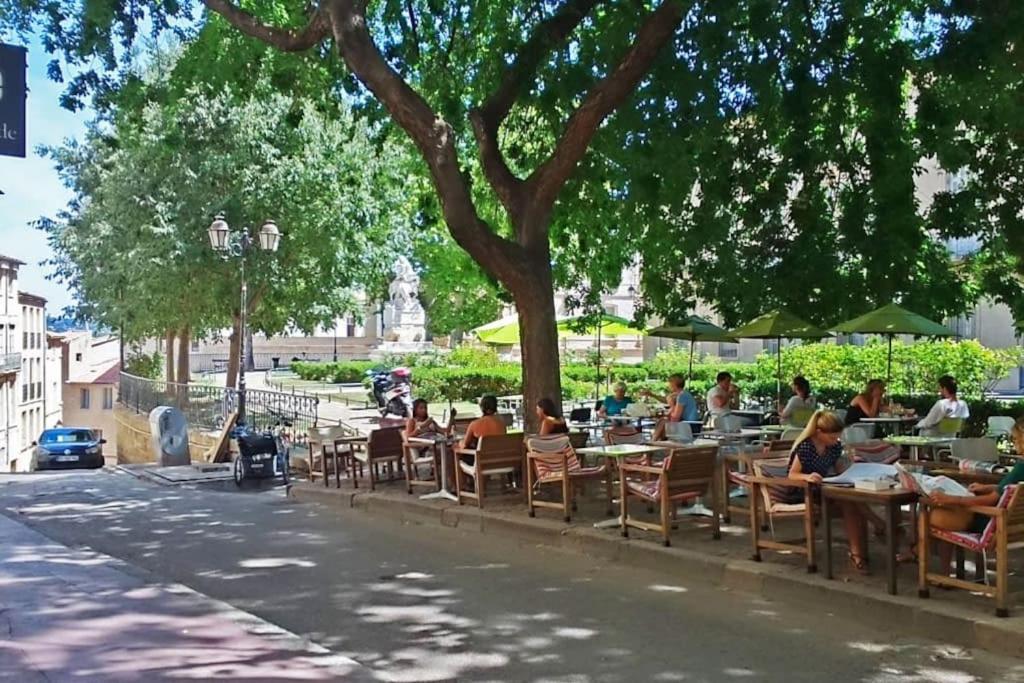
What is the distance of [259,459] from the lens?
53.9 feet

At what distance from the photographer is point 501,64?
13.9 meters

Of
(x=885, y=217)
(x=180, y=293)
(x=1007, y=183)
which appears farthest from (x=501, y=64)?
(x=180, y=293)

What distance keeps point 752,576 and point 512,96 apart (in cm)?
677

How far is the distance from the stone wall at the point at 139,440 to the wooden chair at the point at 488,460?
44.9 feet

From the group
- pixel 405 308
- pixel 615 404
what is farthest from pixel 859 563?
pixel 405 308

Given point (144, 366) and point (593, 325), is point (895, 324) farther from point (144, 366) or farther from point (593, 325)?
point (144, 366)

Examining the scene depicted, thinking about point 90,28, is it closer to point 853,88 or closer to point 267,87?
point 267,87

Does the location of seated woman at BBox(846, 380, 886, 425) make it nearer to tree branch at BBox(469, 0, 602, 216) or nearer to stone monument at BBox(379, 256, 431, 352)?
tree branch at BBox(469, 0, 602, 216)

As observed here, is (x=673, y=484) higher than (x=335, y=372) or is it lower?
lower

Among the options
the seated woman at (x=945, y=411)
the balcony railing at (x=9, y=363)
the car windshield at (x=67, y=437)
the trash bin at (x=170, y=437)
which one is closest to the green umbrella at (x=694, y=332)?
the seated woman at (x=945, y=411)

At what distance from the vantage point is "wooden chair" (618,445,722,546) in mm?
8781

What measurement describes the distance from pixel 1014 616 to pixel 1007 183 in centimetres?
941

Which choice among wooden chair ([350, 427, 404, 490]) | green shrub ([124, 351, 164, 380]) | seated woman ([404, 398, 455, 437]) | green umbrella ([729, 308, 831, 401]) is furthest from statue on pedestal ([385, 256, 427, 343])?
seated woman ([404, 398, 455, 437])

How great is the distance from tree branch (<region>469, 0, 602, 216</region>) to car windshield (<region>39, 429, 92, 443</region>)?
98.0 ft
